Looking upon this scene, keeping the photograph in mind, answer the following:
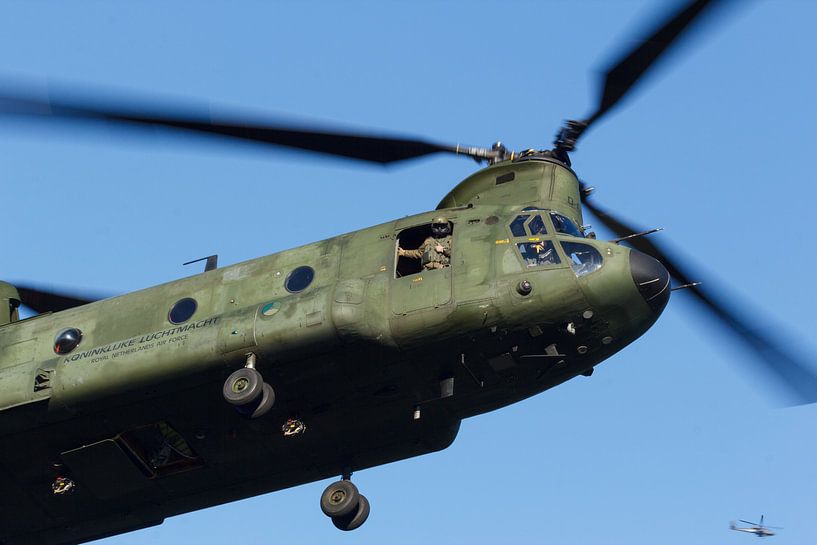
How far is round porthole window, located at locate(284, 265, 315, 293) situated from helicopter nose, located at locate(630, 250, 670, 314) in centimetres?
580

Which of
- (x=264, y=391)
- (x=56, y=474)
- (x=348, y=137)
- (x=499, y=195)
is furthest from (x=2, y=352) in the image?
(x=499, y=195)

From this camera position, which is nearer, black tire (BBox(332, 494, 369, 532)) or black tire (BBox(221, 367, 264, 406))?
black tire (BBox(221, 367, 264, 406))

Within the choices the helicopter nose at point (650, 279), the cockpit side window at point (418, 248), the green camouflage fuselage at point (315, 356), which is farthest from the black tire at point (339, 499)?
the helicopter nose at point (650, 279)

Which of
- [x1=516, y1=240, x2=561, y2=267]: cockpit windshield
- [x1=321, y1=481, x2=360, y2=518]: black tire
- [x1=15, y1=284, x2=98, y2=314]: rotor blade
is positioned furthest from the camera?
[x1=15, y1=284, x2=98, y2=314]: rotor blade

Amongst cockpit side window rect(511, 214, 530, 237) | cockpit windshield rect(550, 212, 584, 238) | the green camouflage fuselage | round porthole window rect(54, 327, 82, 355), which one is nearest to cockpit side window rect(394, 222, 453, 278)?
the green camouflage fuselage

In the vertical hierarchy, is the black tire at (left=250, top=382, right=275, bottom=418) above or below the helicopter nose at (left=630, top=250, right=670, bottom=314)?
below

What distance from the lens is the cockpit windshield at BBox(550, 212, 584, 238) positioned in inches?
930

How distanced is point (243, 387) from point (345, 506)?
10.8ft

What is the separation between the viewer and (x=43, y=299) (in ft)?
93.6

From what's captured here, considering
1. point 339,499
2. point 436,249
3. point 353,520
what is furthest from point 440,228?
point 353,520

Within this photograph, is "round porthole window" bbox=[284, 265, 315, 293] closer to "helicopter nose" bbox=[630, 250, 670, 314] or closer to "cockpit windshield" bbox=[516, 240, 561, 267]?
"cockpit windshield" bbox=[516, 240, 561, 267]

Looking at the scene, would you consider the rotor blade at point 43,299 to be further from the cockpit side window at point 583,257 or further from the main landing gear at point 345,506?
the cockpit side window at point 583,257

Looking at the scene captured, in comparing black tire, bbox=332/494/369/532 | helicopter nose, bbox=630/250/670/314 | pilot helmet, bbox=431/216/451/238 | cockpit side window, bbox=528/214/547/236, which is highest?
pilot helmet, bbox=431/216/451/238

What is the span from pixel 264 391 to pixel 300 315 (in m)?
1.45
